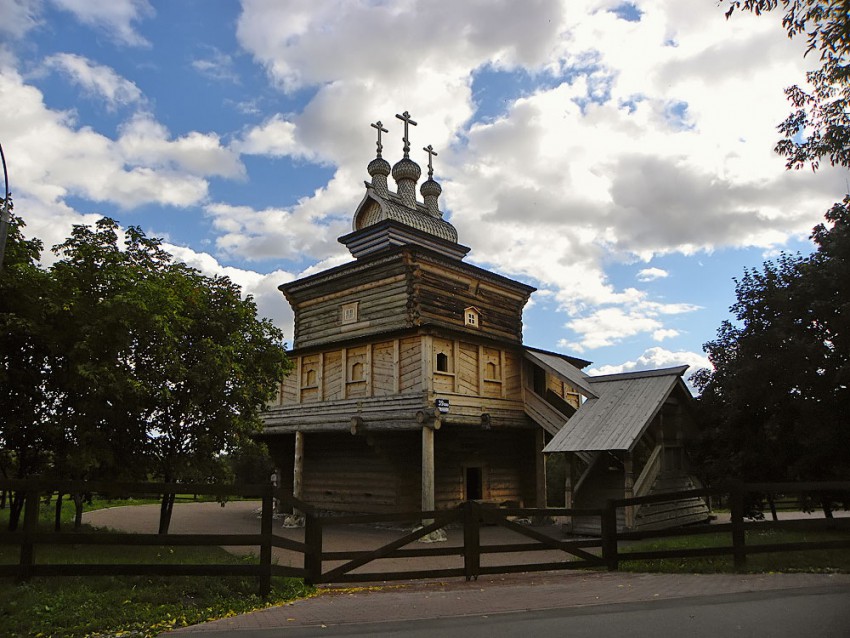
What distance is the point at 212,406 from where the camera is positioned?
1475 cm

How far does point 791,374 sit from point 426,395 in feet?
32.3

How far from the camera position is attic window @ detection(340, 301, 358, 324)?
23.8 m

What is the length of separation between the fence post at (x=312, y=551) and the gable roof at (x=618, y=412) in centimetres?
977

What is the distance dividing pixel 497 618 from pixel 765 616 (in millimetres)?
2872

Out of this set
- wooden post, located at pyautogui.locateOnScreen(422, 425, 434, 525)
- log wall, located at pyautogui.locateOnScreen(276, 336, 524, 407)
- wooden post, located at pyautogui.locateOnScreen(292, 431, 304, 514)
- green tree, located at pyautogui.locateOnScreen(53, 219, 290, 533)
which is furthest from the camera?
wooden post, located at pyautogui.locateOnScreen(292, 431, 304, 514)

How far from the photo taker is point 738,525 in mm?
9953

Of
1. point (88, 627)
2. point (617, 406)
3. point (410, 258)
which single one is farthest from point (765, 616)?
point (410, 258)

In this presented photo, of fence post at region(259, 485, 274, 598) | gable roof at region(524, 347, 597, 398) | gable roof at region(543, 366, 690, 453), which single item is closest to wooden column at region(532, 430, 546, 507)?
gable roof at region(524, 347, 597, 398)

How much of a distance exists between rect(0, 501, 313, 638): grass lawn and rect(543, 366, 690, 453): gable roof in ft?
33.8

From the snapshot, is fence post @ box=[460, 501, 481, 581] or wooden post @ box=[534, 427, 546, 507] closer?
fence post @ box=[460, 501, 481, 581]

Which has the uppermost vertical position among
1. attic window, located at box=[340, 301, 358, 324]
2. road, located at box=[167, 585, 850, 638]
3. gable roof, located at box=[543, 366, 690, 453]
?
attic window, located at box=[340, 301, 358, 324]

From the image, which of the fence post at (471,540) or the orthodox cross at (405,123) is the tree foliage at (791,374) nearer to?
the fence post at (471,540)

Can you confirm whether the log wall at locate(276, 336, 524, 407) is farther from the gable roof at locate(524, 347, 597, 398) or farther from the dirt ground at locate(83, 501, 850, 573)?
the dirt ground at locate(83, 501, 850, 573)

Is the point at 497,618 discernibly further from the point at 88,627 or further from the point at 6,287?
the point at 6,287
